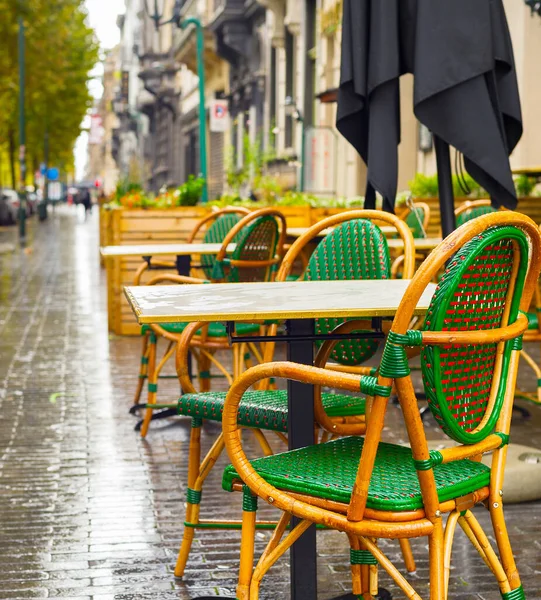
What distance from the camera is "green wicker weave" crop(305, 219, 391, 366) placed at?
4.31 metres

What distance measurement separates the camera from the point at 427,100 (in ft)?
16.0

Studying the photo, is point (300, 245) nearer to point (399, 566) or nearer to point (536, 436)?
point (399, 566)

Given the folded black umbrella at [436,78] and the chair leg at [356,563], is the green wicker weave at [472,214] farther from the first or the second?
the chair leg at [356,563]

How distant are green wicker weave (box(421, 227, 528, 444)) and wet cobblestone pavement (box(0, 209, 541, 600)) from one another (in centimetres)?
123

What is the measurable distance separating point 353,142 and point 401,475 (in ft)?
8.67

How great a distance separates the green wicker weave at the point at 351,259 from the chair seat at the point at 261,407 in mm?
272

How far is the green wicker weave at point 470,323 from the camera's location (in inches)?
109

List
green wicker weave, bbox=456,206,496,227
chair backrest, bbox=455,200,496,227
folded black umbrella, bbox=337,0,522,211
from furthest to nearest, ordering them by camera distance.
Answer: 1. chair backrest, bbox=455,200,496,227
2. green wicker weave, bbox=456,206,496,227
3. folded black umbrella, bbox=337,0,522,211

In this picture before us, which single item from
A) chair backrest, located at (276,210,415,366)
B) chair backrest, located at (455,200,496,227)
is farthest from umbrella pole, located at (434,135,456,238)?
chair backrest, located at (455,200,496,227)

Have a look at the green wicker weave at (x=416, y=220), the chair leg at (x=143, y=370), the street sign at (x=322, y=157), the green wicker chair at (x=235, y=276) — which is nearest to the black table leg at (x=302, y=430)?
the green wicker chair at (x=235, y=276)

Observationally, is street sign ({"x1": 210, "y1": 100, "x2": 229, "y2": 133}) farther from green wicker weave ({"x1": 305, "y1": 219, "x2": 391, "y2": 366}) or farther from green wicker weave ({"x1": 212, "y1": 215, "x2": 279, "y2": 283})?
green wicker weave ({"x1": 305, "y1": 219, "x2": 391, "y2": 366})

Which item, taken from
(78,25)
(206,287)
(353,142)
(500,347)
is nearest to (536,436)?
(353,142)

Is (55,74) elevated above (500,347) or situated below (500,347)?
above

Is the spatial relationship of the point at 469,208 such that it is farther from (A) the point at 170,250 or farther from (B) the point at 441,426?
(B) the point at 441,426
